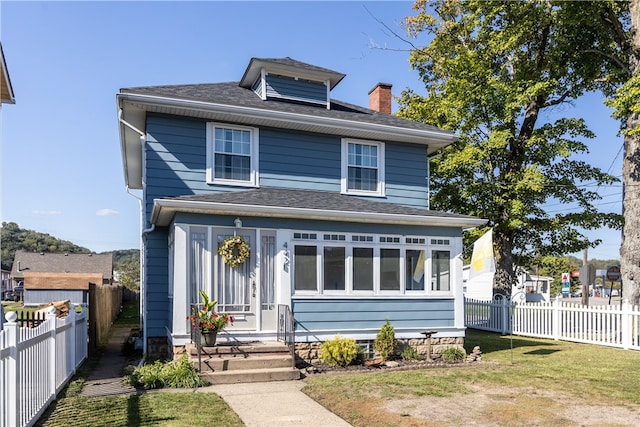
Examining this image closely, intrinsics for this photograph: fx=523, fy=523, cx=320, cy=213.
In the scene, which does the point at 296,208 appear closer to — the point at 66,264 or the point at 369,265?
the point at 369,265

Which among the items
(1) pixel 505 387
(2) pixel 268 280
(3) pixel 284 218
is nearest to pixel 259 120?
(3) pixel 284 218

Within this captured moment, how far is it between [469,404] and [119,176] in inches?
629

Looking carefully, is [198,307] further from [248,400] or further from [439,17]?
[439,17]

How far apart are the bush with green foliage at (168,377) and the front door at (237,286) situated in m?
1.88

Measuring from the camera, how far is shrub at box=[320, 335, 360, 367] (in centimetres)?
1028

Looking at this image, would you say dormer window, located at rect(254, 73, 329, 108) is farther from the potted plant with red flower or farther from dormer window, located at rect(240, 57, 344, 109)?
the potted plant with red flower

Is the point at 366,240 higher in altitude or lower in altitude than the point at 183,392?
higher

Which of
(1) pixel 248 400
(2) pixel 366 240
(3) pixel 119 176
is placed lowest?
(1) pixel 248 400

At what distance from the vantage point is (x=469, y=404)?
7.46 m

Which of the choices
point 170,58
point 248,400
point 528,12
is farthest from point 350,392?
point 528,12

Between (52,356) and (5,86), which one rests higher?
(5,86)

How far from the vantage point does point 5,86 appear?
11.0 metres

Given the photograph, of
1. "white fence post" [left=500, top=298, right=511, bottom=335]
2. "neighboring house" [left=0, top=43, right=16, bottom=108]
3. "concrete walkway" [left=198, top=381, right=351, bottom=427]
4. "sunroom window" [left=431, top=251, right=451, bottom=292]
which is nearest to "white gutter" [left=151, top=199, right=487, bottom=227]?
"sunroom window" [left=431, top=251, right=451, bottom=292]

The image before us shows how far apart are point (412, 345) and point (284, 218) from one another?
13.2 ft
